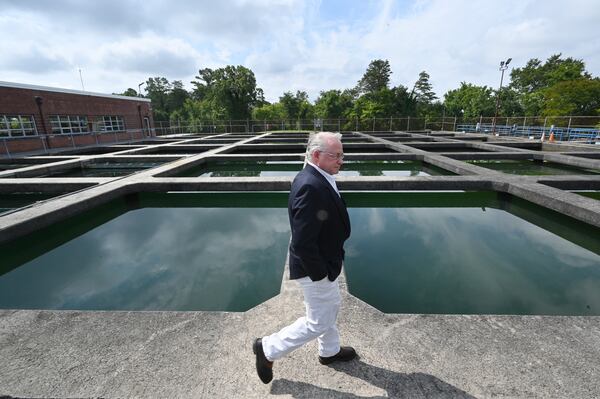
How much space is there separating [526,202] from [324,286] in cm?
769

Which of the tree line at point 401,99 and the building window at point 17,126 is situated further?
the tree line at point 401,99

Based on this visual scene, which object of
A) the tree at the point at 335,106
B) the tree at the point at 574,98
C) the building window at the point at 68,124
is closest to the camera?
the building window at the point at 68,124

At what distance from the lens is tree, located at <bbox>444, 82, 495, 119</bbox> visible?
154ft

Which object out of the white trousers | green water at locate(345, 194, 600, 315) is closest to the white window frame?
green water at locate(345, 194, 600, 315)

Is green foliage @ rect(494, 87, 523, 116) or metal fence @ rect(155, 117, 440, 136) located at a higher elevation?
green foliage @ rect(494, 87, 523, 116)

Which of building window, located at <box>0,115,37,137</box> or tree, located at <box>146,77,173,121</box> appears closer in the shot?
building window, located at <box>0,115,37,137</box>

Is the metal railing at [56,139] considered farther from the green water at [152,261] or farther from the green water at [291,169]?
the green water at [152,261]

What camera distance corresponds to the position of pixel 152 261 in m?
4.96

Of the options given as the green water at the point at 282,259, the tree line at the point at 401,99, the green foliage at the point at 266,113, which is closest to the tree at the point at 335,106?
the tree line at the point at 401,99

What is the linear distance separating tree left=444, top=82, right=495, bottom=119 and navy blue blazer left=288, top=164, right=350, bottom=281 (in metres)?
50.8

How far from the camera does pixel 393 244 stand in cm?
539

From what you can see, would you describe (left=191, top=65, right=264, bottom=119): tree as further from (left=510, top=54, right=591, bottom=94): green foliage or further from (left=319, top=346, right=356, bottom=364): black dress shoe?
(left=510, top=54, right=591, bottom=94): green foliage

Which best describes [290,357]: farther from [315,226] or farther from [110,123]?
[110,123]

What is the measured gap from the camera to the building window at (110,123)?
23.3 m
